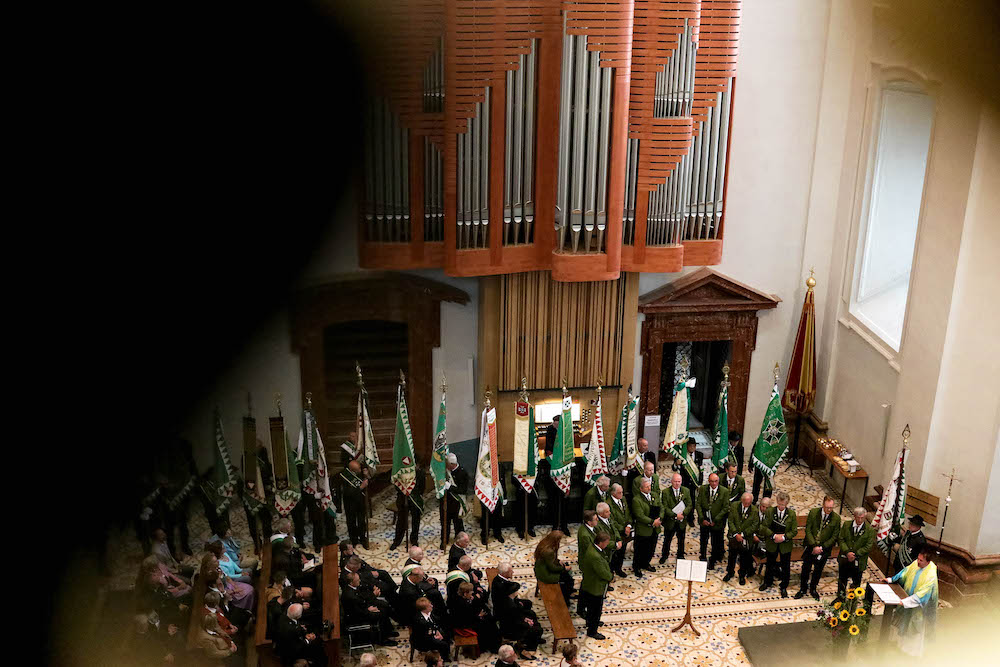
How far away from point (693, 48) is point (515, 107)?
2.59 metres

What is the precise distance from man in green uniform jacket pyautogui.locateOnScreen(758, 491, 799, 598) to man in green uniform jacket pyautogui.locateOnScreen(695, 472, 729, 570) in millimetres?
653

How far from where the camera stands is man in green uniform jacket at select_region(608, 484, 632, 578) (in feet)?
45.5

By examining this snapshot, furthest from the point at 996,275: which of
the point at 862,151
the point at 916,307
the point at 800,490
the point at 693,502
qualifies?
the point at 800,490

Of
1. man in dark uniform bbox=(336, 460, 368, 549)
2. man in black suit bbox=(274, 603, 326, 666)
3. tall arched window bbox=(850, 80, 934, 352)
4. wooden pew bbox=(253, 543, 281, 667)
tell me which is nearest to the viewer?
man in black suit bbox=(274, 603, 326, 666)

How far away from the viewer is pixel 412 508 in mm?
14812

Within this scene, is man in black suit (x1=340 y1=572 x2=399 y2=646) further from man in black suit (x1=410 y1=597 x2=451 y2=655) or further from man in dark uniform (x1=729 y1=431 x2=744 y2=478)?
man in dark uniform (x1=729 y1=431 x2=744 y2=478)

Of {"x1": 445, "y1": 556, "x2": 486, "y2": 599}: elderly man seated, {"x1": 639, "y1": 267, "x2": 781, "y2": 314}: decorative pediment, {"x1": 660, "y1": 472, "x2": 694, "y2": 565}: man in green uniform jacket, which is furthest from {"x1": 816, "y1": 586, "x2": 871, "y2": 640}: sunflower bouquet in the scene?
{"x1": 639, "y1": 267, "x2": 781, "y2": 314}: decorative pediment

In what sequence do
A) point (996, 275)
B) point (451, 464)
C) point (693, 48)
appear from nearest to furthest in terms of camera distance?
point (996, 275)
point (693, 48)
point (451, 464)

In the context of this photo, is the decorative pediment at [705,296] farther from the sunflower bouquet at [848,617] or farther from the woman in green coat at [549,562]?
the sunflower bouquet at [848,617]

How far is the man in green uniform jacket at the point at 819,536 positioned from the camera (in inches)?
531

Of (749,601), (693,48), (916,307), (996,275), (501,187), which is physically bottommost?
(749,601)

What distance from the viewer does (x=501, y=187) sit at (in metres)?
13.2

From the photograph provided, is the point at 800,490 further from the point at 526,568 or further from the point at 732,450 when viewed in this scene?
the point at 526,568

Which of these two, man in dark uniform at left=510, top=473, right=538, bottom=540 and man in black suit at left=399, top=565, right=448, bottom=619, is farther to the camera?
man in dark uniform at left=510, top=473, right=538, bottom=540
